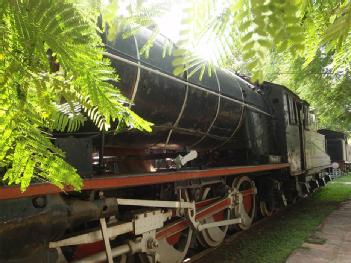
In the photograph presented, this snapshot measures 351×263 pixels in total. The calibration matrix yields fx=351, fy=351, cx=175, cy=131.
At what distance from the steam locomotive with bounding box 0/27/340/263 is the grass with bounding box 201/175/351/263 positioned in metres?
0.28

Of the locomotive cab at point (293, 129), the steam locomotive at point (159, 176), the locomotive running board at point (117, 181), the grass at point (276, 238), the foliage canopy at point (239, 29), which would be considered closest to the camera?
the foliage canopy at point (239, 29)

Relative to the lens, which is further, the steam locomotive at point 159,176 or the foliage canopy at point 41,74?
the steam locomotive at point 159,176

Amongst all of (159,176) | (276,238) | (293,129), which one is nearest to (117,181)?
(159,176)

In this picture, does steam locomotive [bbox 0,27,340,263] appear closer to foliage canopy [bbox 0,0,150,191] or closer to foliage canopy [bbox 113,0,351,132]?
foliage canopy [bbox 0,0,150,191]

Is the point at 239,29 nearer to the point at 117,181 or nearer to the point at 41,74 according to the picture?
the point at 41,74

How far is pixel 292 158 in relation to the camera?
7648 millimetres

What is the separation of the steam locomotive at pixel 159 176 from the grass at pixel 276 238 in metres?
0.28

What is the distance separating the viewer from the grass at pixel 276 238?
489 cm

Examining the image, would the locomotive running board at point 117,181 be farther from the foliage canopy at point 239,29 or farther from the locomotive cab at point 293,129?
the locomotive cab at point 293,129

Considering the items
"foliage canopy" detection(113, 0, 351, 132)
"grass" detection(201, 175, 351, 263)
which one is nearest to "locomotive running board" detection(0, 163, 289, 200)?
"foliage canopy" detection(113, 0, 351, 132)

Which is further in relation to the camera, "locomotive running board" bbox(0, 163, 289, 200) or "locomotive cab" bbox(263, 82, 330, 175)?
"locomotive cab" bbox(263, 82, 330, 175)

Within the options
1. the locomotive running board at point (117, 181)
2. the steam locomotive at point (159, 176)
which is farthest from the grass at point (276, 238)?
the locomotive running board at point (117, 181)

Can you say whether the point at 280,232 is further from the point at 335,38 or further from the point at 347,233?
the point at 335,38

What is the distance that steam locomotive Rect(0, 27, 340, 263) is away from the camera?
2424 mm
